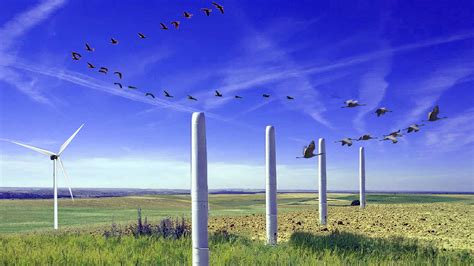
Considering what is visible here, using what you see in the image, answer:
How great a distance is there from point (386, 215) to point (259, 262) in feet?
47.8

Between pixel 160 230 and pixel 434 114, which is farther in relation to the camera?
pixel 160 230

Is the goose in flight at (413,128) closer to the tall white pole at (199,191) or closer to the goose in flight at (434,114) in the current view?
the goose in flight at (434,114)

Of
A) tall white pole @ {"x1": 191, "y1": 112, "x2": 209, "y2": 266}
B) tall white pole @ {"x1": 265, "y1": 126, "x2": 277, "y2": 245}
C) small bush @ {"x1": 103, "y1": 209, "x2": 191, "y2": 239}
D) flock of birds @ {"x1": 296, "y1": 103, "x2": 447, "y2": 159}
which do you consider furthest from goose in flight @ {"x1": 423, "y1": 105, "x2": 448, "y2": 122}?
small bush @ {"x1": 103, "y1": 209, "x2": 191, "y2": 239}

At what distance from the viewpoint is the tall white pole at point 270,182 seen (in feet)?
54.9

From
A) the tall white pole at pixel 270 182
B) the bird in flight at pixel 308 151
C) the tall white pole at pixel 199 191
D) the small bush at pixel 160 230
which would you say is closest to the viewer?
the tall white pole at pixel 199 191

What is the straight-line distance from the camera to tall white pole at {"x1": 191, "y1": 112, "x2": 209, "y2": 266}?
393 inches

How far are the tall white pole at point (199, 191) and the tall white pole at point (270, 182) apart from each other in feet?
22.0

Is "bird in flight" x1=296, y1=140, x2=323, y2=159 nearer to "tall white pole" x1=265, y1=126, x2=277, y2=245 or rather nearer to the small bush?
"tall white pole" x1=265, y1=126, x2=277, y2=245

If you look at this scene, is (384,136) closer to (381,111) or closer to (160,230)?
(381,111)

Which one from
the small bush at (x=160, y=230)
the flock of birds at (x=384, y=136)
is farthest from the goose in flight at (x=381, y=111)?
the small bush at (x=160, y=230)

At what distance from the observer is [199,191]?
32.9ft

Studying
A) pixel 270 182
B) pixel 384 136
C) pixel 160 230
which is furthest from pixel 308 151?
pixel 160 230

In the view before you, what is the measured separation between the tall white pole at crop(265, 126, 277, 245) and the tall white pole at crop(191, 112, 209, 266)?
6.72 m

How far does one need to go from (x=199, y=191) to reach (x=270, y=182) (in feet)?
22.9
